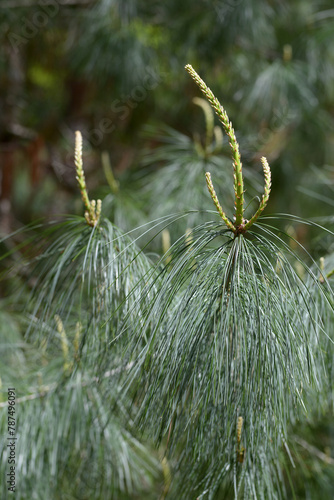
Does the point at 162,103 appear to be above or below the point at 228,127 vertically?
above

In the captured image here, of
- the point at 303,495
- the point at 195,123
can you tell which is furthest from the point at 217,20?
the point at 303,495

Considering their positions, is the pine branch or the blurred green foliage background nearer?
the pine branch

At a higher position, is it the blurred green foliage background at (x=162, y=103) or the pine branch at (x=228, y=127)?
the blurred green foliage background at (x=162, y=103)

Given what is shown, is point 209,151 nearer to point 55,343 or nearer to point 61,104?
point 55,343

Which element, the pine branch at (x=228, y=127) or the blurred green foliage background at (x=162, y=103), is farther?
the blurred green foliage background at (x=162, y=103)

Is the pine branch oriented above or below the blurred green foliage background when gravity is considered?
below

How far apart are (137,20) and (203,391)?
3.73 ft

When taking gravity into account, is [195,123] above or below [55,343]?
above

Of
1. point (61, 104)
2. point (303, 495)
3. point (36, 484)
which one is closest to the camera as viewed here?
point (36, 484)

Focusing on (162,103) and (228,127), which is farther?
(162,103)

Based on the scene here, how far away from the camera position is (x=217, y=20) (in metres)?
1.28

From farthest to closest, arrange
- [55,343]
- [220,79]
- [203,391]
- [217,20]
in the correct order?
[220,79] < [217,20] < [55,343] < [203,391]

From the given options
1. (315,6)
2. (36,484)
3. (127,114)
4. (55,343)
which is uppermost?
(315,6)

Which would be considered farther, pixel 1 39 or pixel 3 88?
pixel 3 88
